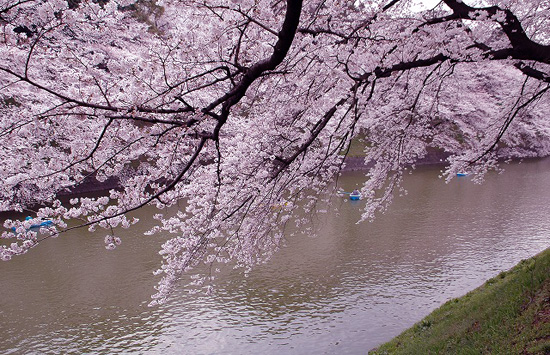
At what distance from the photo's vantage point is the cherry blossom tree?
8.32 feet

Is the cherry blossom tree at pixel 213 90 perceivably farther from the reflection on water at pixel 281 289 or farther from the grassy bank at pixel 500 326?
the reflection on water at pixel 281 289

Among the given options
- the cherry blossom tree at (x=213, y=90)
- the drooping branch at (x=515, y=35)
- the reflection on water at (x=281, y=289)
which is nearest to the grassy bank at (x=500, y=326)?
the reflection on water at (x=281, y=289)

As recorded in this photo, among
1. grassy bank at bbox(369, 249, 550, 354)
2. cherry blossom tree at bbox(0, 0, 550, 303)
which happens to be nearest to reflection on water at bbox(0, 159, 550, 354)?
grassy bank at bbox(369, 249, 550, 354)

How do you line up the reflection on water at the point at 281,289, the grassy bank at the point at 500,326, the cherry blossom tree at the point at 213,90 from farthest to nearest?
the reflection on water at the point at 281,289 < the grassy bank at the point at 500,326 < the cherry blossom tree at the point at 213,90

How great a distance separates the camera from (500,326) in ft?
12.3

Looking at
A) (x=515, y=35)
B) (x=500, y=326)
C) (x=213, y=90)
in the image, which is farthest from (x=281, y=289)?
(x=515, y=35)

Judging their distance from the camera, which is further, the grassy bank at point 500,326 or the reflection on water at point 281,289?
the reflection on water at point 281,289

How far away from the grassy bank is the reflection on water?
1.78 metres

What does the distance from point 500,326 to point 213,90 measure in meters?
3.85

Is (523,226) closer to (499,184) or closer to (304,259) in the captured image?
(304,259)

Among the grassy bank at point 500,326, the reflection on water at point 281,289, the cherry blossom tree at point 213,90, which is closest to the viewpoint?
the cherry blossom tree at point 213,90

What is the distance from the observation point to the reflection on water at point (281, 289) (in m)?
7.16

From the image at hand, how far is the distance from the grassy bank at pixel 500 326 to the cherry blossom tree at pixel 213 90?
2.14m

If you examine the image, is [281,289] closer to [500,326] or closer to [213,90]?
[500,326]
